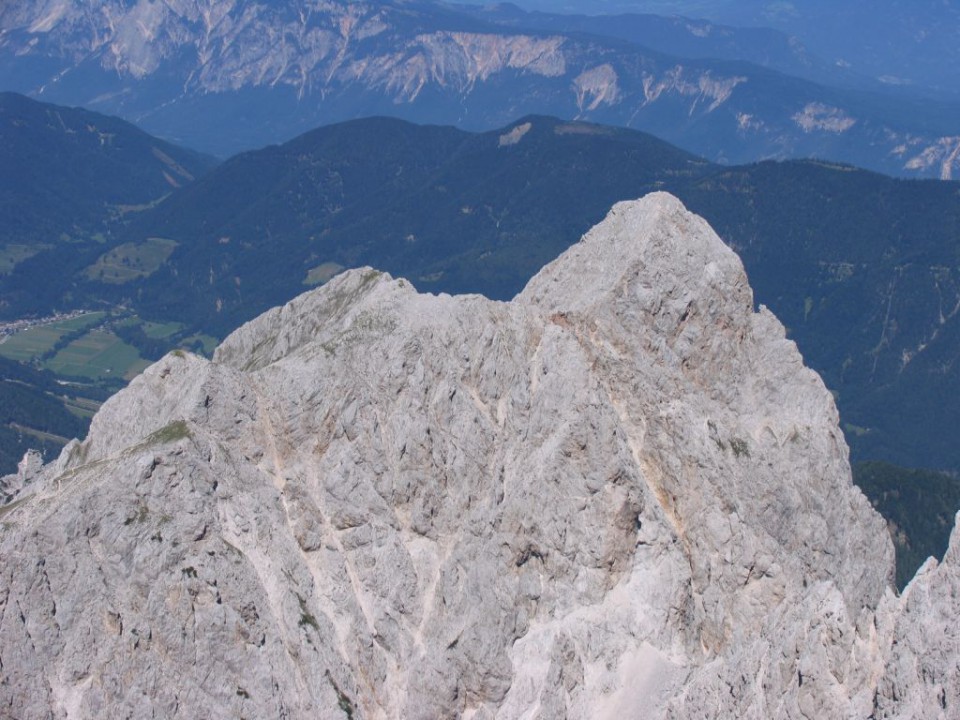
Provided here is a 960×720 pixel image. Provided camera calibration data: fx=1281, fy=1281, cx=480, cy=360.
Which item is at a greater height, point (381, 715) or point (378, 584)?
point (378, 584)

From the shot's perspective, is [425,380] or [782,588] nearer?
[782,588]

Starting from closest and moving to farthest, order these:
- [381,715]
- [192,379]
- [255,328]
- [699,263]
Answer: [381,715] → [192,379] → [699,263] → [255,328]

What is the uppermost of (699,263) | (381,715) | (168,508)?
(699,263)

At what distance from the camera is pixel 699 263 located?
10844 centimetres

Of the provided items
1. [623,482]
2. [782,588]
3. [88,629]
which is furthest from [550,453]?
[88,629]

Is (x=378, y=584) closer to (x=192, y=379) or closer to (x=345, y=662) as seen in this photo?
(x=345, y=662)

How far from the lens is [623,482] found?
95750 millimetres

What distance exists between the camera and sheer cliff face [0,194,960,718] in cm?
8456

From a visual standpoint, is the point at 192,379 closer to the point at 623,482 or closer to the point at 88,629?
the point at 88,629

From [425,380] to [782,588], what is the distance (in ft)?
104

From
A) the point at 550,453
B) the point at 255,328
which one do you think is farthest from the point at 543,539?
the point at 255,328

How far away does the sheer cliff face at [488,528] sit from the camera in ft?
277

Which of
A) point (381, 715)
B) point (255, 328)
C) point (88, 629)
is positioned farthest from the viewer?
point (255, 328)

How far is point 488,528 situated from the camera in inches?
3802
